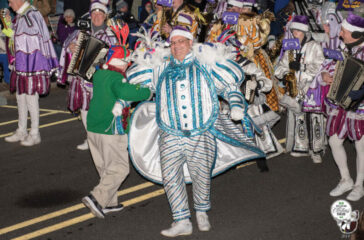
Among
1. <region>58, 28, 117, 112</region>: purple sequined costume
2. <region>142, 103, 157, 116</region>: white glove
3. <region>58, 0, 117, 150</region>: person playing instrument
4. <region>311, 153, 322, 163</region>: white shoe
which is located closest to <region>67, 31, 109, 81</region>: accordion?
<region>58, 0, 117, 150</region>: person playing instrument

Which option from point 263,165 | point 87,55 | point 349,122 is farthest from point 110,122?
point 349,122

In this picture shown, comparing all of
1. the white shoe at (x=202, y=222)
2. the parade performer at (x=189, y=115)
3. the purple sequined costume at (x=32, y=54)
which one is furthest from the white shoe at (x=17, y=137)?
the white shoe at (x=202, y=222)

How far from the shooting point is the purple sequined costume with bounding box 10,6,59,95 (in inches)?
376

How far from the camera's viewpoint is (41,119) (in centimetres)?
1168

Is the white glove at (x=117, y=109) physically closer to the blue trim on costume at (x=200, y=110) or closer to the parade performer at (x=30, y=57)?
the blue trim on costume at (x=200, y=110)

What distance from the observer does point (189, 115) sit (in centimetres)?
651

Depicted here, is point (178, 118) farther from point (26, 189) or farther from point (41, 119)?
point (41, 119)

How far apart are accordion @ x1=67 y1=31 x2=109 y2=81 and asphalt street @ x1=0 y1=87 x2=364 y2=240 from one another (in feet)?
4.55

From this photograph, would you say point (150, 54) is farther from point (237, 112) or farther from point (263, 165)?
point (263, 165)

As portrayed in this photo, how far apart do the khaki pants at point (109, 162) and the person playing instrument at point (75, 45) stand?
207 centimetres

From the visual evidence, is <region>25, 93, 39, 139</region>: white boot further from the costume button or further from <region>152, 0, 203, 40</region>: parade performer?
the costume button

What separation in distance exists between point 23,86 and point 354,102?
5122 mm

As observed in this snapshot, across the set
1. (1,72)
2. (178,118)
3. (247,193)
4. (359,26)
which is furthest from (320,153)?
(1,72)

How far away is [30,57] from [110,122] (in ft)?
10.6
